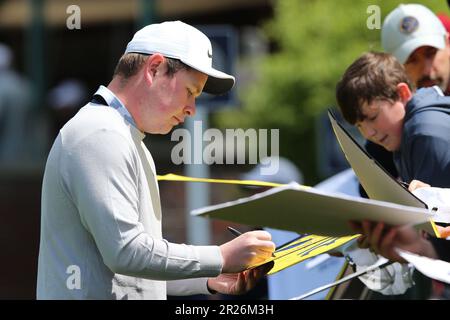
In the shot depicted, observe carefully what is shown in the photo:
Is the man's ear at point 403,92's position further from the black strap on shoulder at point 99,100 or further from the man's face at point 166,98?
the black strap on shoulder at point 99,100

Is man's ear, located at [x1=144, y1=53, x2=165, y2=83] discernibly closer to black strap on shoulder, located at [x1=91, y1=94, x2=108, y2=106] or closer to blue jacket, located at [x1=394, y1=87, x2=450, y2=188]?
black strap on shoulder, located at [x1=91, y1=94, x2=108, y2=106]

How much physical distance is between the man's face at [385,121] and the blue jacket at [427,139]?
0.08 m

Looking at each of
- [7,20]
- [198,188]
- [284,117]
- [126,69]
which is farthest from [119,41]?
[126,69]

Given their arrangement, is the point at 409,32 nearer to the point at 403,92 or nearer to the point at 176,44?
the point at 403,92

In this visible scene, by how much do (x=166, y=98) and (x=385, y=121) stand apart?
1106 mm

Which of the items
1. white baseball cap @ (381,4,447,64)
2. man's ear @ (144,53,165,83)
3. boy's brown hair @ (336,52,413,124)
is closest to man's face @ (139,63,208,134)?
man's ear @ (144,53,165,83)

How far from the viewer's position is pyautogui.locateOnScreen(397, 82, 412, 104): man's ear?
13.1 ft

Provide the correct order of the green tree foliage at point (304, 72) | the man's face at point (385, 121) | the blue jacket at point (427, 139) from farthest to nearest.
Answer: the green tree foliage at point (304, 72)
the man's face at point (385, 121)
the blue jacket at point (427, 139)

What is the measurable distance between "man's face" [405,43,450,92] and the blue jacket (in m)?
0.62

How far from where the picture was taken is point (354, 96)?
159 inches

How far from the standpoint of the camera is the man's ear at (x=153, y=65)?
3.12 meters

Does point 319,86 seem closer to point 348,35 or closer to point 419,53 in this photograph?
point 348,35

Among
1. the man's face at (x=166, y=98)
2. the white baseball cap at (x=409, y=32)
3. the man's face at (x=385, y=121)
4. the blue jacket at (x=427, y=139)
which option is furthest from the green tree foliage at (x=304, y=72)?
the man's face at (x=166, y=98)
